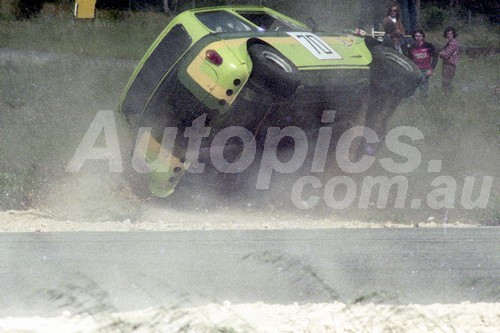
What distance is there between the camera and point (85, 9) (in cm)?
2253

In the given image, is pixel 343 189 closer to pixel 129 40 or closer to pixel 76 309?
pixel 76 309

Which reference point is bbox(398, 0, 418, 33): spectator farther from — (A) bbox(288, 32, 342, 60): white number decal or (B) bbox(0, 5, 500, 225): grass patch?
(A) bbox(288, 32, 342, 60): white number decal

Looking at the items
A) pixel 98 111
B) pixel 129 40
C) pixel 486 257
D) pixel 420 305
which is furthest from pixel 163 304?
pixel 129 40

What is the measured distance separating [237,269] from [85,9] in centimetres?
1713

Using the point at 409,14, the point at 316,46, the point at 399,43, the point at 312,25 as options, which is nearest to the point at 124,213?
the point at 316,46

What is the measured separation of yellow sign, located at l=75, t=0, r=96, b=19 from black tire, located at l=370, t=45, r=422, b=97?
13399mm

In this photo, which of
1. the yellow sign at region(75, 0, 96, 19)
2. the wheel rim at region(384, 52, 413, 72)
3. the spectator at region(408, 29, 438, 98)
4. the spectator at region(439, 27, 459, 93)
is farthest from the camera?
the yellow sign at region(75, 0, 96, 19)

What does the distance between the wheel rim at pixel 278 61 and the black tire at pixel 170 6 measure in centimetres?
2081

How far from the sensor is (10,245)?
24.0ft

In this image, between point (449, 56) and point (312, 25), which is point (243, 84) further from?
point (449, 56)

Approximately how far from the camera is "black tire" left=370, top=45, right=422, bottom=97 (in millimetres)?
9859

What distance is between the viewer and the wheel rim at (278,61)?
29.0ft

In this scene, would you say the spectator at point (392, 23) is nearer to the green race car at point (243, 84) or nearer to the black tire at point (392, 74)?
the green race car at point (243, 84)

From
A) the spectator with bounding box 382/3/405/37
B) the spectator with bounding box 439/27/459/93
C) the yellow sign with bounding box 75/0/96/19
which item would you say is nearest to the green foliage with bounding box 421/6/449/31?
the yellow sign with bounding box 75/0/96/19
